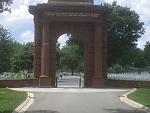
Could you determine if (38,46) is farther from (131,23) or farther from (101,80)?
(131,23)

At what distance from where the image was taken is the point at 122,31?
63281 millimetres

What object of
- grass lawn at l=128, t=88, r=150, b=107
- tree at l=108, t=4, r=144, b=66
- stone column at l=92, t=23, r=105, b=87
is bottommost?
grass lawn at l=128, t=88, r=150, b=107

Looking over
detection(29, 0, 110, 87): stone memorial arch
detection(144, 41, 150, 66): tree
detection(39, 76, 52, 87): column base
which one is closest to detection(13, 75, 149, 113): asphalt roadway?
detection(39, 76, 52, 87): column base

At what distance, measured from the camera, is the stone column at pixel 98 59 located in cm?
5134

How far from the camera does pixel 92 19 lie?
5147cm

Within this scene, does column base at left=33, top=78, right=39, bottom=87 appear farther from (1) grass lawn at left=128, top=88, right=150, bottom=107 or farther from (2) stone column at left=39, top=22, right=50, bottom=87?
(1) grass lawn at left=128, top=88, right=150, bottom=107

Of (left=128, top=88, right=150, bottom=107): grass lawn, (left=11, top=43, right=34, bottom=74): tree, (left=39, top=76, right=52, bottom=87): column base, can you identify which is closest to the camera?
(left=128, top=88, right=150, bottom=107): grass lawn

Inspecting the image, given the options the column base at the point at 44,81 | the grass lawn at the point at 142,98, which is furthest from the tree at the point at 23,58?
the grass lawn at the point at 142,98

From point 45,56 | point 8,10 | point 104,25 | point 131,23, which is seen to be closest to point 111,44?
point 131,23

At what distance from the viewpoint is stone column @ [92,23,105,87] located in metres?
51.3

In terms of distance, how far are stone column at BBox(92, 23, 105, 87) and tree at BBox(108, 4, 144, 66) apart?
11.0 metres

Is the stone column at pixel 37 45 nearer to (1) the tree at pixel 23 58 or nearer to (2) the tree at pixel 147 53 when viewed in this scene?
(1) the tree at pixel 23 58

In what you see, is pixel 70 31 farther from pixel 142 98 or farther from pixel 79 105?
pixel 79 105

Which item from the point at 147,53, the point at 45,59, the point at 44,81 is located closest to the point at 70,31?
the point at 45,59
